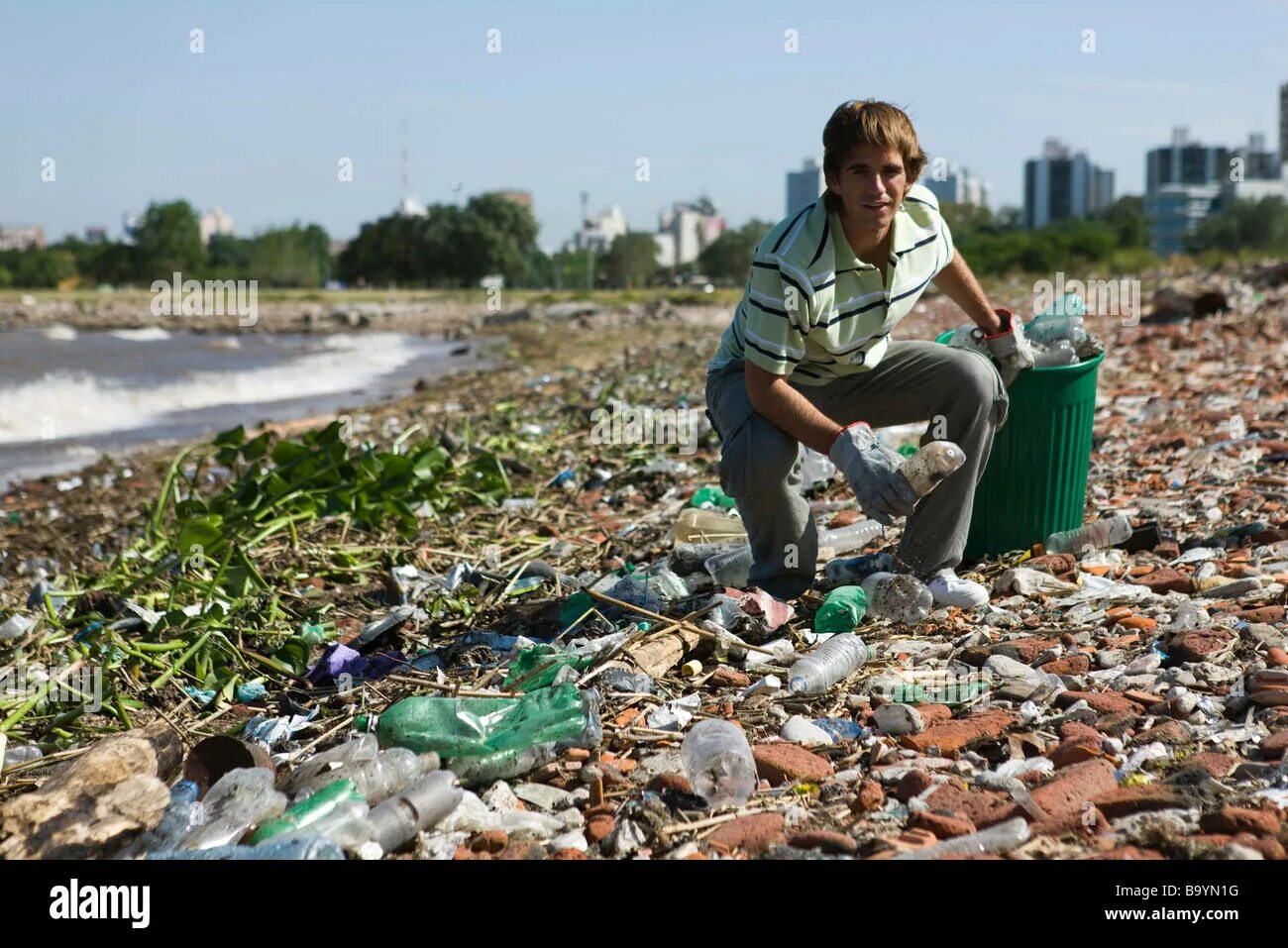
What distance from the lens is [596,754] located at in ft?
8.33

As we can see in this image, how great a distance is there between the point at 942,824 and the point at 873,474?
45.0 inches

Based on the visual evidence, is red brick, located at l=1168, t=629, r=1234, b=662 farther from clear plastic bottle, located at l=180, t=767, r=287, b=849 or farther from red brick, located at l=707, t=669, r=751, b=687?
clear plastic bottle, located at l=180, t=767, r=287, b=849

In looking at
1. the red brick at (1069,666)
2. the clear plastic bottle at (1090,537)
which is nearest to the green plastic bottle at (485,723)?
the red brick at (1069,666)

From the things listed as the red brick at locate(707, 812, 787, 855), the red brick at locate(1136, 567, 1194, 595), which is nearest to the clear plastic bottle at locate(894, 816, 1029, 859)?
the red brick at locate(707, 812, 787, 855)

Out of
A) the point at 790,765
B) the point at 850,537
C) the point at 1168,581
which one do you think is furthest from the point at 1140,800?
the point at 850,537

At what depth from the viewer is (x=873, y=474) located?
3.07 metres

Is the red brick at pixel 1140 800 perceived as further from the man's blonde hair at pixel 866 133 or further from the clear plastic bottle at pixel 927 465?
the man's blonde hair at pixel 866 133

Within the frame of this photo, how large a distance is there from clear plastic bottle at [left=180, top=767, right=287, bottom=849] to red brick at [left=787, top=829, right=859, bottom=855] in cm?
97

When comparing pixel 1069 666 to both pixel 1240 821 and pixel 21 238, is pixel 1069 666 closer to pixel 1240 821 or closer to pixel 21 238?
pixel 1240 821

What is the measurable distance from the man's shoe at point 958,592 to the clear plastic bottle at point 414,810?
1.64 metres

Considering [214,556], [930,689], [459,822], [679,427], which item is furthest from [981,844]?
[679,427]

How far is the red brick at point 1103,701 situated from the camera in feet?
8.43
